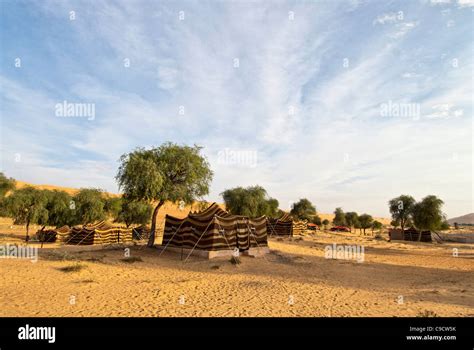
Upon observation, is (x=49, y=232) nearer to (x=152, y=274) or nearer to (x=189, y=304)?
(x=152, y=274)

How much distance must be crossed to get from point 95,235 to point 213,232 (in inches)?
607

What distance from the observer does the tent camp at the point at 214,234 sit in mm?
19109

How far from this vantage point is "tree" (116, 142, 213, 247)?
64.2 ft

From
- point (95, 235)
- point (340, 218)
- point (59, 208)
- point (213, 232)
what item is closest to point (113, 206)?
point (59, 208)

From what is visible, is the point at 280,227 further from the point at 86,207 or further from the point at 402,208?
the point at 86,207

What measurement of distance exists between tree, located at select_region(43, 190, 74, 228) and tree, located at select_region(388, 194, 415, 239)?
49.4 metres

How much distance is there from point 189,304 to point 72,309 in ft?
11.8

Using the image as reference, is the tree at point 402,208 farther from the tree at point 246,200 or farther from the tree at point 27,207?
the tree at point 27,207

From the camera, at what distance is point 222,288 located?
12.0 metres

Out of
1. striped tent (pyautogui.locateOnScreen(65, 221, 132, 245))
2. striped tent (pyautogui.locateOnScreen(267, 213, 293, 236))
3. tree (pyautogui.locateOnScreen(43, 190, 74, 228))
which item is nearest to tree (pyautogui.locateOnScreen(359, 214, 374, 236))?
striped tent (pyautogui.locateOnScreen(267, 213, 293, 236))

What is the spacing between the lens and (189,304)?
9.57m

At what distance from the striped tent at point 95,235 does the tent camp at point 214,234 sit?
1009 cm

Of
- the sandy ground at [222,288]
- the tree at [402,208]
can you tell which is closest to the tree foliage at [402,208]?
the tree at [402,208]
